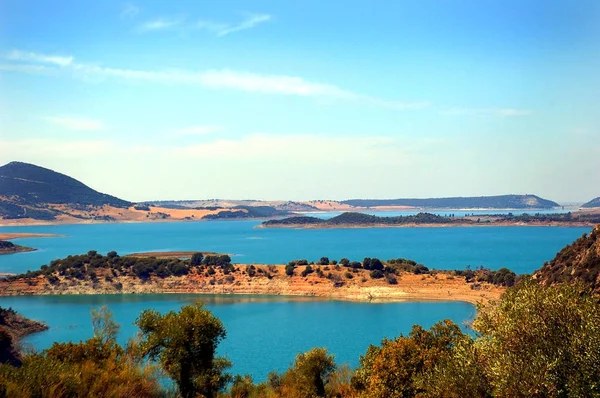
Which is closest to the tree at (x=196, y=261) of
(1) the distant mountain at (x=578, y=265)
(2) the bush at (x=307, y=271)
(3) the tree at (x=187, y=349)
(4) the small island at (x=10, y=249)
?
(2) the bush at (x=307, y=271)

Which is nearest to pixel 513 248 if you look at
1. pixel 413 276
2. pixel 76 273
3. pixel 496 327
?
pixel 413 276

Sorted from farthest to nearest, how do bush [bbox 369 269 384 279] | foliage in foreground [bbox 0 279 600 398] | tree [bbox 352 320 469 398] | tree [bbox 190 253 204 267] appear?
1. tree [bbox 190 253 204 267]
2. bush [bbox 369 269 384 279]
3. tree [bbox 352 320 469 398]
4. foliage in foreground [bbox 0 279 600 398]

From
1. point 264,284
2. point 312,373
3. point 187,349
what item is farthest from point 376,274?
point 187,349

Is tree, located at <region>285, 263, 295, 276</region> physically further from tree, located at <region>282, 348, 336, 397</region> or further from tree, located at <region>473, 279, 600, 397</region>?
tree, located at <region>473, 279, 600, 397</region>

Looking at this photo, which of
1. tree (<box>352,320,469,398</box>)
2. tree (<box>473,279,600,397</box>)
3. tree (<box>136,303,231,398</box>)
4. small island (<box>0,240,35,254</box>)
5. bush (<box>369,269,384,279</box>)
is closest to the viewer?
tree (<box>473,279,600,397</box>)

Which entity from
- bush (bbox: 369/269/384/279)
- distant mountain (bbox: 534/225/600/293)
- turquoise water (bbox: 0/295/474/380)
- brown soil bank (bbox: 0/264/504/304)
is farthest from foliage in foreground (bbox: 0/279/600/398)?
bush (bbox: 369/269/384/279)

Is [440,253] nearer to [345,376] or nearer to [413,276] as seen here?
[413,276]
